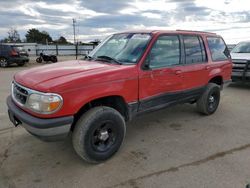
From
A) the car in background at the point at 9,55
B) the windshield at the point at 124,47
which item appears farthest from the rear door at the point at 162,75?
the car in background at the point at 9,55

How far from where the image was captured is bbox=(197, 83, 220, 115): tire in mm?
5738

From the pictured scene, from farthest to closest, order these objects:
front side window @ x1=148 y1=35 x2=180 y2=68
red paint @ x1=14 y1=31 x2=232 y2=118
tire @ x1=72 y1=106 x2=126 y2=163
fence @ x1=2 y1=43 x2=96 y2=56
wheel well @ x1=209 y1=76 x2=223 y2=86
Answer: fence @ x1=2 y1=43 x2=96 y2=56
wheel well @ x1=209 y1=76 x2=223 y2=86
front side window @ x1=148 y1=35 x2=180 y2=68
tire @ x1=72 y1=106 x2=126 y2=163
red paint @ x1=14 y1=31 x2=232 y2=118

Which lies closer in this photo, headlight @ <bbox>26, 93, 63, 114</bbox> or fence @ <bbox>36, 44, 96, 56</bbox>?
headlight @ <bbox>26, 93, 63, 114</bbox>

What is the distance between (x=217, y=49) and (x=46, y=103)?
4250 mm

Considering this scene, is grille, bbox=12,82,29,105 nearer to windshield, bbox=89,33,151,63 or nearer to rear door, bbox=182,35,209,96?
windshield, bbox=89,33,151,63

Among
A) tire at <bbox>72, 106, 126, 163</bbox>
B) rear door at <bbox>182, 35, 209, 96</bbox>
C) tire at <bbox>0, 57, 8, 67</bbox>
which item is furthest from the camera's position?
tire at <bbox>0, 57, 8, 67</bbox>

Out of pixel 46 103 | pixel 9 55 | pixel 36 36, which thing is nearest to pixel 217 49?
pixel 46 103

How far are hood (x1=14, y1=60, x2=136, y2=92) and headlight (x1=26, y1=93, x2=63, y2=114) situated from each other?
0.09 meters

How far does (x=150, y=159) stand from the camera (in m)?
3.92

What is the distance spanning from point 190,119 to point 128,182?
287 centimetres

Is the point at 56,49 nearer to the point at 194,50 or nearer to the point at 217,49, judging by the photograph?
Result: the point at 217,49

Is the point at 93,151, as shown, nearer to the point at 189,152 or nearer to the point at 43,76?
the point at 43,76

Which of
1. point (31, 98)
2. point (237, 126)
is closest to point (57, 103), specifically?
point (31, 98)

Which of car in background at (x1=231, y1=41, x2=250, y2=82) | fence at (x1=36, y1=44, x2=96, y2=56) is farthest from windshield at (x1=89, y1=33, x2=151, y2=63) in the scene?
fence at (x1=36, y1=44, x2=96, y2=56)
